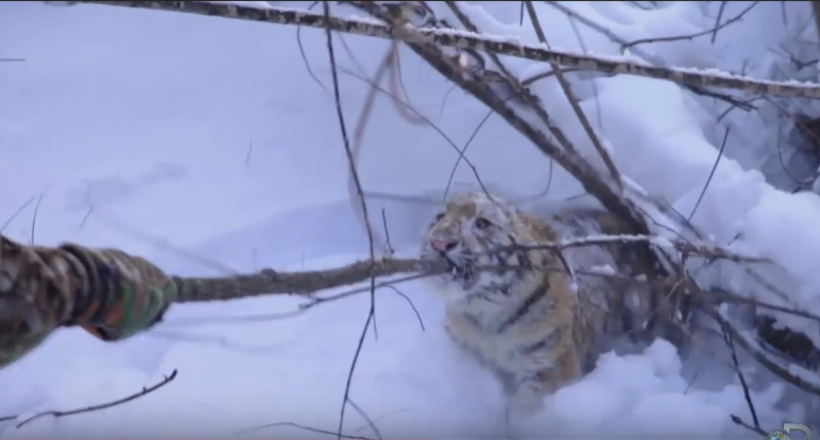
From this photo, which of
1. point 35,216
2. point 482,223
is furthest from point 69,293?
point 482,223

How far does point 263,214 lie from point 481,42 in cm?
35

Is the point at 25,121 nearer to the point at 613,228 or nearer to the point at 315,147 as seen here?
the point at 315,147

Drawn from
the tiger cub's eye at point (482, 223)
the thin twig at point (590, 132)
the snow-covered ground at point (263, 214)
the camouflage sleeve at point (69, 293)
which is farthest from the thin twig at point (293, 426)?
the thin twig at point (590, 132)

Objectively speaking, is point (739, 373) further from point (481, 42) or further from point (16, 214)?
point (16, 214)

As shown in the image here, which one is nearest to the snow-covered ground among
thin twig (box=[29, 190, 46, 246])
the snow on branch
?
thin twig (box=[29, 190, 46, 246])

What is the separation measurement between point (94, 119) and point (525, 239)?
647 millimetres

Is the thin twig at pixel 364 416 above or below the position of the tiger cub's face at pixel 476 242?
below

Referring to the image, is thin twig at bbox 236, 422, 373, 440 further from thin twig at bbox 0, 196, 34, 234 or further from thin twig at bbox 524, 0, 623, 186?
thin twig at bbox 524, 0, 623, 186

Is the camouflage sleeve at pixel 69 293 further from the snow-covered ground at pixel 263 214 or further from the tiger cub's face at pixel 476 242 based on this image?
the tiger cub's face at pixel 476 242

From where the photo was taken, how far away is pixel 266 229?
0.91 metres

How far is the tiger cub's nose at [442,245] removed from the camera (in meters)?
1.04

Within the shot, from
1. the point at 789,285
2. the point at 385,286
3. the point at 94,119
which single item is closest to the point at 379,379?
the point at 385,286

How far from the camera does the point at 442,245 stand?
1.05 metres

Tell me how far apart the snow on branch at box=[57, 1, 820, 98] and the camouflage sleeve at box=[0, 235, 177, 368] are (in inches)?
9.4
